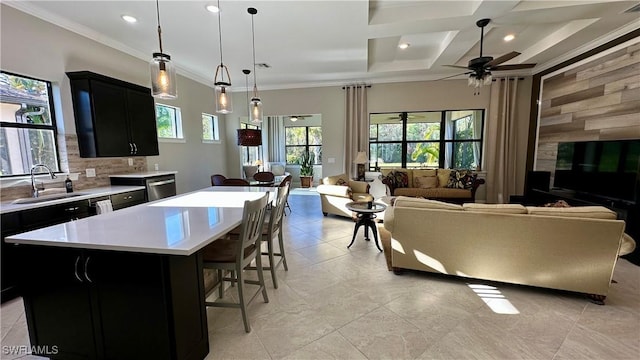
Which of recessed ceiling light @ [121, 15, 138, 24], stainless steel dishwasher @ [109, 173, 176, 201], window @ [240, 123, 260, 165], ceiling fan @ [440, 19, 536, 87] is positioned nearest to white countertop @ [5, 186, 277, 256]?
stainless steel dishwasher @ [109, 173, 176, 201]

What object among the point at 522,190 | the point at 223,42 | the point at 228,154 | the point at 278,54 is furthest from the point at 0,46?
the point at 522,190

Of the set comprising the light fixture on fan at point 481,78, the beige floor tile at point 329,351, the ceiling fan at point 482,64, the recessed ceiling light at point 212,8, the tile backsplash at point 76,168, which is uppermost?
the recessed ceiling light at point 212,8

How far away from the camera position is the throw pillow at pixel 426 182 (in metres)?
5.81

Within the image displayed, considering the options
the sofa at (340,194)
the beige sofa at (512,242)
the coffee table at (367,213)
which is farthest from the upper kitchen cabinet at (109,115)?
the beige sofa at (512,242)

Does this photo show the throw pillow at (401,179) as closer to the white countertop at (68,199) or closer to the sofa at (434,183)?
the sofa at (434,183)

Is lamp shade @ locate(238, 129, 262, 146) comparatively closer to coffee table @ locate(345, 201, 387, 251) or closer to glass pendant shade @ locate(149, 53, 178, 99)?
coffee table @ locate(345, 201, 387, 251)

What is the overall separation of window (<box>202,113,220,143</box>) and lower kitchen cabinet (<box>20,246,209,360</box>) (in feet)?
16.4

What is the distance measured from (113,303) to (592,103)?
247 inches

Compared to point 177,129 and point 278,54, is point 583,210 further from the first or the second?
point 177,129

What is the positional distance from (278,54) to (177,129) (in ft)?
8.55

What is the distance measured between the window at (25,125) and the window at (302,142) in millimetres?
7344

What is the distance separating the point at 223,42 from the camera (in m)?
4.04

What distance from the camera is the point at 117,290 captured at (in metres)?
1.52

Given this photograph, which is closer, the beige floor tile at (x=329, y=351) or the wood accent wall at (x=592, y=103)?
the beige floor tile at (x=329, y=351)
